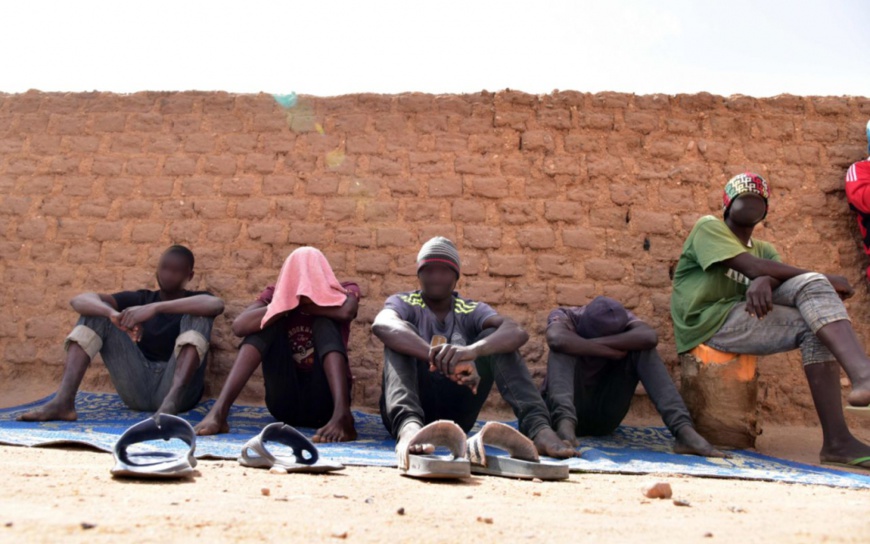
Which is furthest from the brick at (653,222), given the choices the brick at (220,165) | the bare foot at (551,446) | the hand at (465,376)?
the brick at (220,165)

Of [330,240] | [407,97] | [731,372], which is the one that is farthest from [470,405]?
[407,97]

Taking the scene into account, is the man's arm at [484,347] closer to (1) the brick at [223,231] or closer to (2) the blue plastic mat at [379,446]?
(2) the blue plastic mat at [379,446]

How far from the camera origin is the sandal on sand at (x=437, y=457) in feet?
8.36

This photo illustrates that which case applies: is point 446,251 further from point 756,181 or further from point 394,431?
point 756,181

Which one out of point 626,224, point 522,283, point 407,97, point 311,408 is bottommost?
point 311,408

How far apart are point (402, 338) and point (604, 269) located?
233 centimetres

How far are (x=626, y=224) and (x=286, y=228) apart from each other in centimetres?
257

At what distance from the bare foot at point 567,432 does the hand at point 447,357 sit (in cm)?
75

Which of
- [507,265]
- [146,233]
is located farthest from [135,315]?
[507,265]

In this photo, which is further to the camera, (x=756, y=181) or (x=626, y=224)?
(x=626, y=224)

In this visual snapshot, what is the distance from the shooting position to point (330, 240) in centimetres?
539

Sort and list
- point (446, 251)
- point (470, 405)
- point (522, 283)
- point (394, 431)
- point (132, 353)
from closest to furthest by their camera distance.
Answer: point (394, 431) < point (470, 405) < point (446, 251) < point (132, 353) < point (522, 283)

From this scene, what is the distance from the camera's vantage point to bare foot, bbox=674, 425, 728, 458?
12.1ft

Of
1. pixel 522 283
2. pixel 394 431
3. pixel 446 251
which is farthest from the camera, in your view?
pixel 522 283
